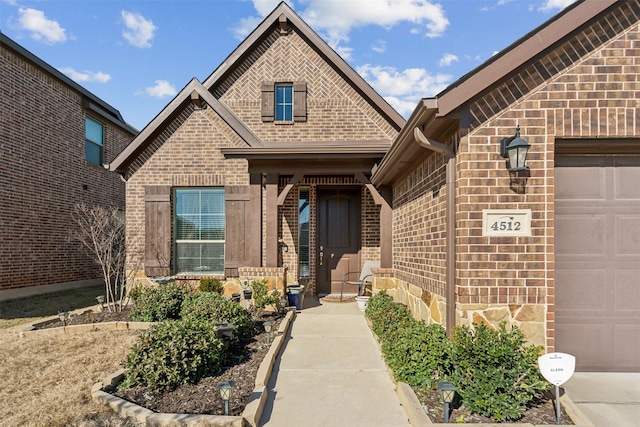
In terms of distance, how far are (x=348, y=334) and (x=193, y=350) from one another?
266 cm

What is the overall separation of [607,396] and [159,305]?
6.45 m

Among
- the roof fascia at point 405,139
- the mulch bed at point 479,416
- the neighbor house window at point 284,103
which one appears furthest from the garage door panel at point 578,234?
the neighbor house window at point 284,103

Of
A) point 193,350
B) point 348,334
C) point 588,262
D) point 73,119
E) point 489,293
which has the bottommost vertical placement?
point 348,334

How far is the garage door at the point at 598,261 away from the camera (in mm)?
3818

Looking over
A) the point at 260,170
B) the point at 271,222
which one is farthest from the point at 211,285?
the point at 260,170

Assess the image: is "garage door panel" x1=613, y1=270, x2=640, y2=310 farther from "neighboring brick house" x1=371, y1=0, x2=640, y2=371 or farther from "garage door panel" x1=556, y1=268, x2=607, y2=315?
"garage door panel" x1=556, y1=268, x2=607, y2=315

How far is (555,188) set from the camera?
387 cm

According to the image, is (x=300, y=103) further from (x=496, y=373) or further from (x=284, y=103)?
(x=496, y=373)

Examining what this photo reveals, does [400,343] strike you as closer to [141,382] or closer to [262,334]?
[262,334]

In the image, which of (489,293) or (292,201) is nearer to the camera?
(489,293)

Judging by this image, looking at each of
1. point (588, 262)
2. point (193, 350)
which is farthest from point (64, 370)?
point (588, 262)

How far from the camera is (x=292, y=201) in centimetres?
859

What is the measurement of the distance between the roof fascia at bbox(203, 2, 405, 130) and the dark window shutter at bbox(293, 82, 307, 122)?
0.99m

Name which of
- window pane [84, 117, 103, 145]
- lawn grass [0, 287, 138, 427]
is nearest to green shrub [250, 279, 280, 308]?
lawn grass [0, 287, 138, 427]
